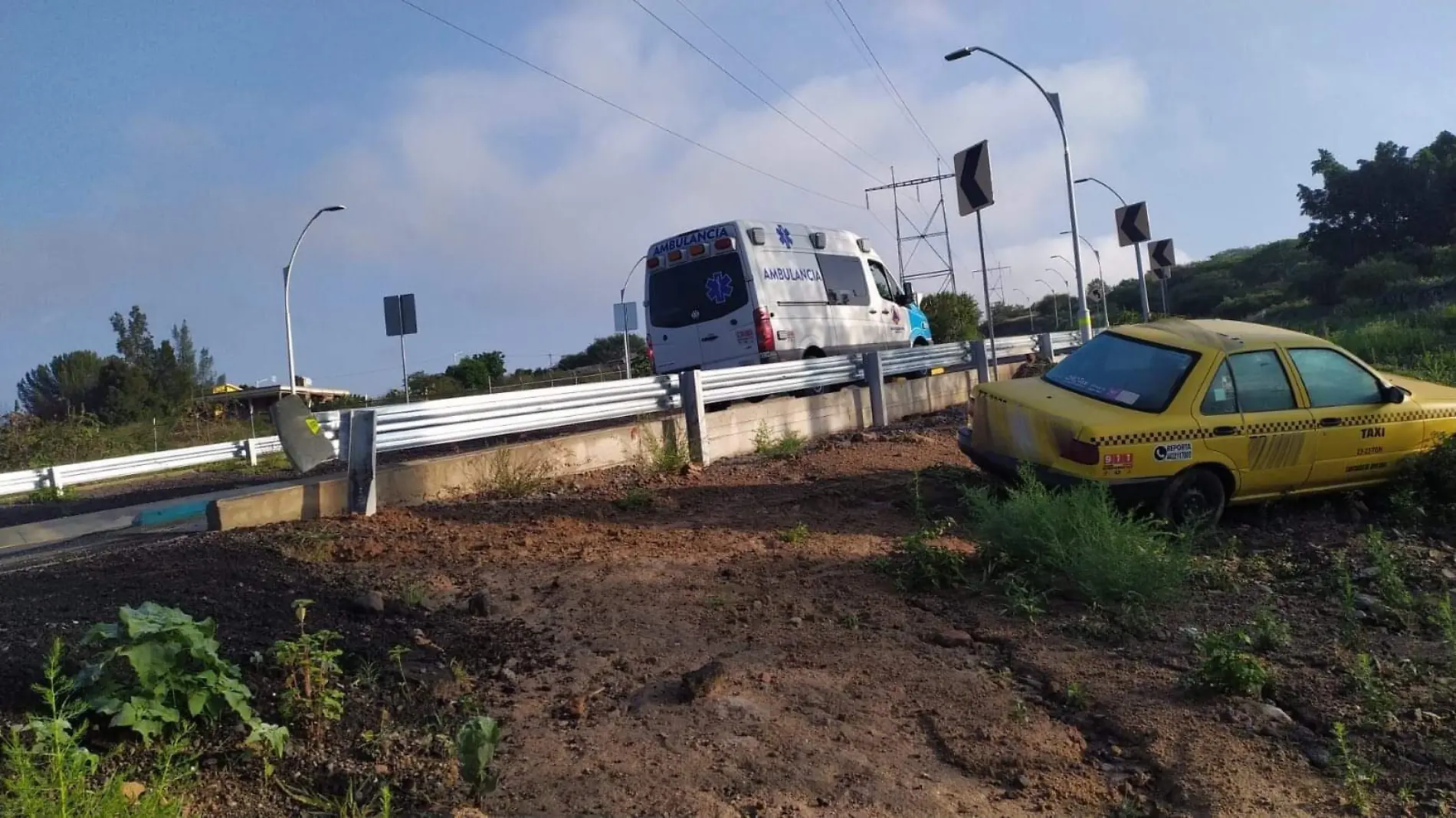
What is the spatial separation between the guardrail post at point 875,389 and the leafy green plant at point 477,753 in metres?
10.2

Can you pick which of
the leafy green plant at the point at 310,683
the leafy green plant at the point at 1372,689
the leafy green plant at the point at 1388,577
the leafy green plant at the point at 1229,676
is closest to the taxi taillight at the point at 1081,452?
the leafy green plant at the point at 1388,577

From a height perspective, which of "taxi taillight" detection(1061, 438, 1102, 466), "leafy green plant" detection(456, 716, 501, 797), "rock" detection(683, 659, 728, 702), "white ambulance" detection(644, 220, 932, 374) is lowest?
"rock" detection(683, 659, 728, 702)

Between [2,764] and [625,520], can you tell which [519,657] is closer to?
[2,764]

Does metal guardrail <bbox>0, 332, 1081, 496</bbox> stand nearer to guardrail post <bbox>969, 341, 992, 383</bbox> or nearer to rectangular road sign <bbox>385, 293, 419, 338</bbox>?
guardrail post <bbox>969, 341, 992, 383</bbox>

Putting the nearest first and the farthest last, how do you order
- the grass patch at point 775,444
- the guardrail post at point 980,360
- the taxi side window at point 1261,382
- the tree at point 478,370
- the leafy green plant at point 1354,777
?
the leafy green plant at point 1354,777, the taxi side window at point 1261,382, the grass patch at point 775,444, the guardrail post at point 980,360, the tree at point 478,370

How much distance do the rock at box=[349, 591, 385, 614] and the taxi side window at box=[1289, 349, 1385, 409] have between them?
6.38 meters

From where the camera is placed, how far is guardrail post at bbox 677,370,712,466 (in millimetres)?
9641

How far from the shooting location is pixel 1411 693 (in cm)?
442

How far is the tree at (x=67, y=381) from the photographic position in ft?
161

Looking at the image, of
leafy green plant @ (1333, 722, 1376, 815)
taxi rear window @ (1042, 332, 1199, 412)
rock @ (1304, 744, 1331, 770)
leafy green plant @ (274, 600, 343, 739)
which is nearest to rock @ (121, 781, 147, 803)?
leafy green plant @ (274, 600, 343, 739)

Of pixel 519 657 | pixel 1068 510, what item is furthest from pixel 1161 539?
pixel 519 657

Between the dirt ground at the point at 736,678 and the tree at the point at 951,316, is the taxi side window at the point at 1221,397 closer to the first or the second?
the dirt ground at the point at 736,678

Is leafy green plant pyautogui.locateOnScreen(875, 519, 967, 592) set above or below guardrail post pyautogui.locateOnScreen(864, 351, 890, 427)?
below

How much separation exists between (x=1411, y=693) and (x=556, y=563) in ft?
13.7
